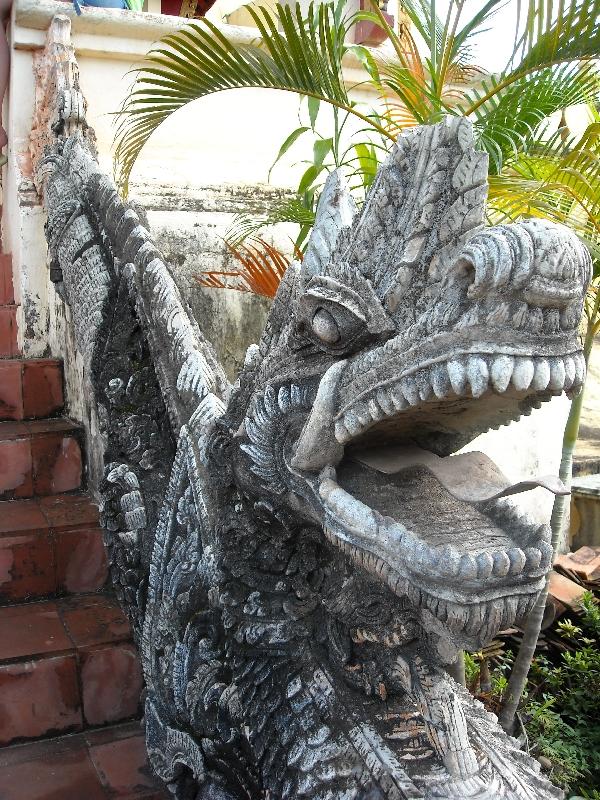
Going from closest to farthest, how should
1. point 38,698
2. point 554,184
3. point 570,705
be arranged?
point 38,698 → point 554,184 → point 570,705

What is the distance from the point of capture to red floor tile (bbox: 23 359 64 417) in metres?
2.99

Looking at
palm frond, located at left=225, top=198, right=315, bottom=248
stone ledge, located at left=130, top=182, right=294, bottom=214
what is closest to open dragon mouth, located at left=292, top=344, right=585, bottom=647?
palm frond, located at left=225, top=198, right=315, bottom=248

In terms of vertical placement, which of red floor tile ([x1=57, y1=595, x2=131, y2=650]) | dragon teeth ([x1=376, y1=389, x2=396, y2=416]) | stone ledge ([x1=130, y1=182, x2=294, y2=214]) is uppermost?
stone ledge ([x1=130, y1=182, x2=294, y2=214])

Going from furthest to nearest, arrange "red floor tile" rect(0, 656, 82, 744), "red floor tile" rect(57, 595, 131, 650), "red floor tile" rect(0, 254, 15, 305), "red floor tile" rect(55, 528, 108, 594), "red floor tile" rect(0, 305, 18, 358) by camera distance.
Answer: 1. "red floor tile" rect(0, 254, 15, 305)
2. "red floor tile" rect(0, 305, 18, 358)
3. "red floor tile" rect(55, 528, 108, 594)
4. "red floor tile" rect(57, 595, 131, 650)
5. "red floor tile" rect(0, 656, 82, 744)

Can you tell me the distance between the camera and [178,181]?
3.40 meters

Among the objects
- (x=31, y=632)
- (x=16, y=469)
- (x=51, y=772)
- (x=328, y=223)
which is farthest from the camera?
(x=16, y=469)

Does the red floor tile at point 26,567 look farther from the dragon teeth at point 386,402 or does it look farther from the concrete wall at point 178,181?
the dragon teeth at point 386,402

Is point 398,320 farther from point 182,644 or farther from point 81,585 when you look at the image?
point 81,585

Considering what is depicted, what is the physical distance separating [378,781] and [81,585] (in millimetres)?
1457

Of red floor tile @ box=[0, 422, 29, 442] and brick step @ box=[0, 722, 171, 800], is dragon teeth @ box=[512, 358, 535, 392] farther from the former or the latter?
red floor tile @ box=[0, 422, 29, 442]

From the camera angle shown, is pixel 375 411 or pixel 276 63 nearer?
pixel 375 411

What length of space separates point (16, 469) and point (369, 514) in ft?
6.17

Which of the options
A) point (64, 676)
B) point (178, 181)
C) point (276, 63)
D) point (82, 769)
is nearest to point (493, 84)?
point (276, 63)

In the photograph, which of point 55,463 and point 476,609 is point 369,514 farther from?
point 55,463
